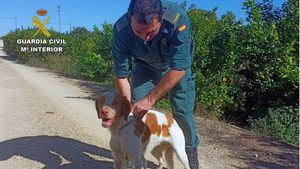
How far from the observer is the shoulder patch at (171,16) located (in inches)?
148

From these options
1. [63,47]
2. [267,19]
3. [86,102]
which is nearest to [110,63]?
[86,102]

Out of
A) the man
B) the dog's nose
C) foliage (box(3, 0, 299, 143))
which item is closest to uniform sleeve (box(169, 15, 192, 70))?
the man

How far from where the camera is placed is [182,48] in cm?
380

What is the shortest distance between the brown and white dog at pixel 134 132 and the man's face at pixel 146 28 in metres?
0.61

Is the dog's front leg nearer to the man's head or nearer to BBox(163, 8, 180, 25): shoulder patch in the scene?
the man's head

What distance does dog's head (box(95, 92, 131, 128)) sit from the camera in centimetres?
380

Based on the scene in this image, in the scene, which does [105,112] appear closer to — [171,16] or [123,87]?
[123,87]

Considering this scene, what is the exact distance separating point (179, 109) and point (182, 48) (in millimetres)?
914

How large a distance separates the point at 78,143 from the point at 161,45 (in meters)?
2.88

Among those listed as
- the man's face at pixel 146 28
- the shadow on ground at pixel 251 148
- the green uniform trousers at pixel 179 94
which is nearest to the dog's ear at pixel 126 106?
the green uniform trousers at pixel 179 94

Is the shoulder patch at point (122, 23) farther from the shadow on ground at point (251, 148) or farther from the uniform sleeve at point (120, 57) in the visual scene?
the shadow on ground at point (251, 148)

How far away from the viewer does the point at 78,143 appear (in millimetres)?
6293

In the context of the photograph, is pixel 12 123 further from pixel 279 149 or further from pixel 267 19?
pixel 267 19

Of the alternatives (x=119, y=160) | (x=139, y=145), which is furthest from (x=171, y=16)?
(x=119, y=160)
